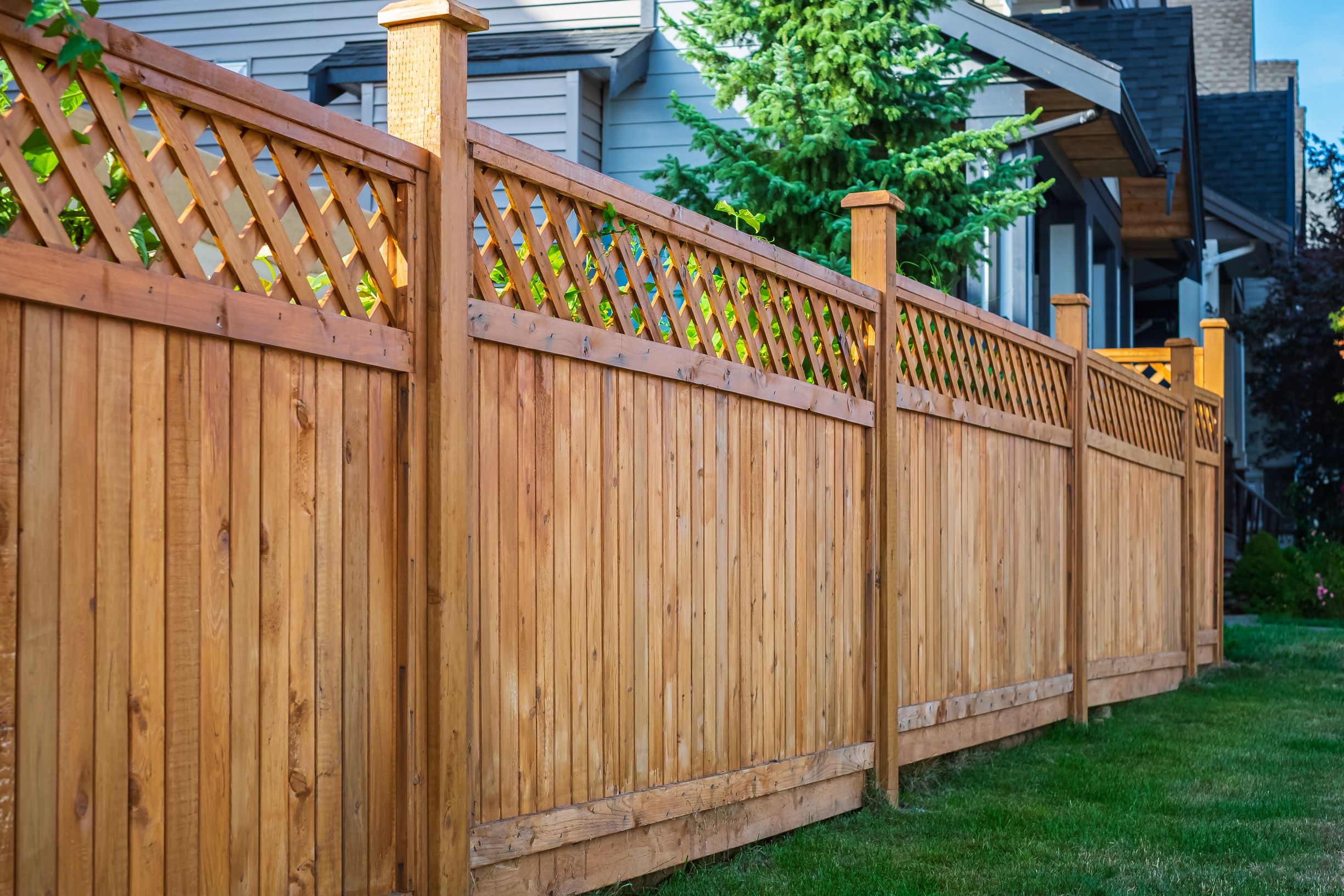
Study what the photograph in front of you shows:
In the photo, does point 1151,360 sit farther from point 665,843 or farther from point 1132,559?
point 665,843

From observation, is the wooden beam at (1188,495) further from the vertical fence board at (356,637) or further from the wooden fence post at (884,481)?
the vertical fence board at (356,637)

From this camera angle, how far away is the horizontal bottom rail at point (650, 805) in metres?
3.23

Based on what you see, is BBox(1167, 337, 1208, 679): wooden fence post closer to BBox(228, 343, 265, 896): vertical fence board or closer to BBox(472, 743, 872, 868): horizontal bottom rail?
BBox(472, 743, 872, 868): horizontal bottom rail

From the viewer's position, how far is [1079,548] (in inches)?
287

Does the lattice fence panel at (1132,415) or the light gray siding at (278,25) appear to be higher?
the light gray siding at (278,25)

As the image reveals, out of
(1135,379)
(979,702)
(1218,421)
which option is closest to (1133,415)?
(1135,379)

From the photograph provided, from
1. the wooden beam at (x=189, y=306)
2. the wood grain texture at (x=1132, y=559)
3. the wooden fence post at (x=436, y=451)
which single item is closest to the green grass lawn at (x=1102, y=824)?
the wood grain texture at (x=1132, y=559)

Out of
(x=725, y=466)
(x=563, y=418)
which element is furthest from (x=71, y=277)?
(x=725, y=466)

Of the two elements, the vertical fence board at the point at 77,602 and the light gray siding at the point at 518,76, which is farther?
the light gray siding at the point at 518,76

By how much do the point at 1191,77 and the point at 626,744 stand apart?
37.8ft

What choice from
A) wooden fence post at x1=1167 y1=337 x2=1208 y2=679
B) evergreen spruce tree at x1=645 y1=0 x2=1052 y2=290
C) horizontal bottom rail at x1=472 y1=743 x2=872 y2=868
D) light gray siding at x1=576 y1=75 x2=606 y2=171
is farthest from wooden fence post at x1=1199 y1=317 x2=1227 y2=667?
horizontal bottom rail at x1=472 y1=743 x2=872 y2=868

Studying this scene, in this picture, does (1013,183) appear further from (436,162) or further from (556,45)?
(436,162)

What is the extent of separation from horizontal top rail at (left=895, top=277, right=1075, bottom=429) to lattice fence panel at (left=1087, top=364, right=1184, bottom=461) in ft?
1.69

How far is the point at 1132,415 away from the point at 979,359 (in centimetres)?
257
